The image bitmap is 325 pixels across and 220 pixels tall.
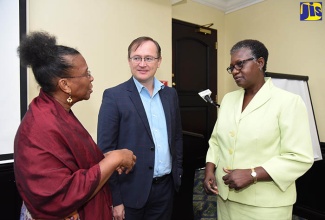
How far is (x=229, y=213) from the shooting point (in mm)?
1243

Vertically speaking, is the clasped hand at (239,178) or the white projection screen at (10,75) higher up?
the white projection screen at (10,75)

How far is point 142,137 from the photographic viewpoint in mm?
1285

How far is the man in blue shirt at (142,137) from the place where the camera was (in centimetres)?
125

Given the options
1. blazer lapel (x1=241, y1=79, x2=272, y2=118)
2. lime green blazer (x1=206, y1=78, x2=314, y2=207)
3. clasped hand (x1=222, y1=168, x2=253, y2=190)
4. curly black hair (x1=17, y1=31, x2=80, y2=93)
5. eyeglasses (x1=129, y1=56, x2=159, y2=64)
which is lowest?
clasped hand (x1=222, y1=168, x2=253, y2=190)

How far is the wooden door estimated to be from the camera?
3082 mm

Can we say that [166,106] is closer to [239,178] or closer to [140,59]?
[140,59]

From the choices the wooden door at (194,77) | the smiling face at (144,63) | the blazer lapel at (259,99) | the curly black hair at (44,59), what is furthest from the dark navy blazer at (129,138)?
the wooden door at (194,77)

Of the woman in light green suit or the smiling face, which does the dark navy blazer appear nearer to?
the smiling face

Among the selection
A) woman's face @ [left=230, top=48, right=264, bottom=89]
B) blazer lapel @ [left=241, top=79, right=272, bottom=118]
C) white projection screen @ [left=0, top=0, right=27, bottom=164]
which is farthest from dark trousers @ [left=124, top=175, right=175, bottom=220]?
white projection screen @ [left=0, top=0, right=27, bottom=164]

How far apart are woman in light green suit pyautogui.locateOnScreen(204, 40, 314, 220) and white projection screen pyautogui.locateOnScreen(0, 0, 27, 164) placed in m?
1.44

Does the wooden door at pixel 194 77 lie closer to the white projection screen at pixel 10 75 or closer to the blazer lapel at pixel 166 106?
the blazer lapel at pixel 166 106

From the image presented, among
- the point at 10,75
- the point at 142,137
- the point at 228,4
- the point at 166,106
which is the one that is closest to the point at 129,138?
the point at 142,137

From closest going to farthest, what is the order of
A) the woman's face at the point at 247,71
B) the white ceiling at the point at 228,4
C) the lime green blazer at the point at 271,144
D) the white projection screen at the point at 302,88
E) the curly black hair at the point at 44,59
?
the curly black hair at the point at 44,59, the lime green blazer at the point at 271,144, the woman's face at the point at 247,71, the white projection screen at the point at 302,88, the white ceiling at the point at 228,4

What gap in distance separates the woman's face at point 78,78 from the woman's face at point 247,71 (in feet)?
2.52
